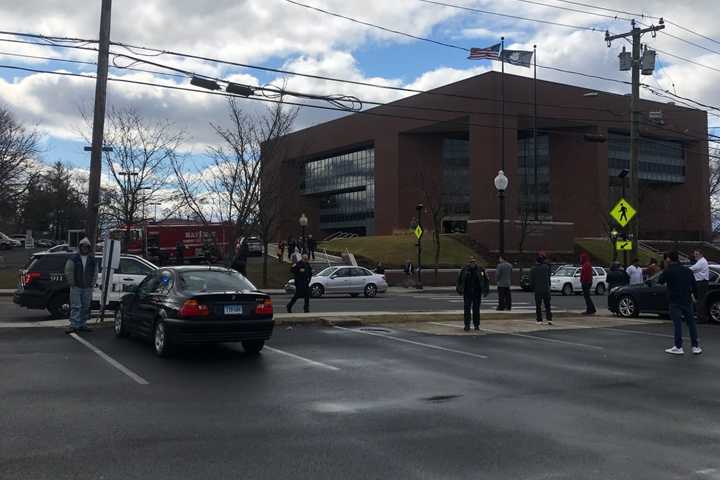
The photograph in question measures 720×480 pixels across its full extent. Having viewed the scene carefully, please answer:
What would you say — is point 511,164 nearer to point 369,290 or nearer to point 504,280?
point 369,290

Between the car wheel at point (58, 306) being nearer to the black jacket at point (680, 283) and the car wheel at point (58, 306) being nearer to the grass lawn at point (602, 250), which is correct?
the black jacket at point (680, 283)

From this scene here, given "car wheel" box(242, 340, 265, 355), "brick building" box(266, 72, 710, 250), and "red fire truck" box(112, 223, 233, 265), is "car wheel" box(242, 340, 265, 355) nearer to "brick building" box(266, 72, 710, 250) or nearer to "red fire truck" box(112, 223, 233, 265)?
"red fire truck" box(112, 223, 233, 265)

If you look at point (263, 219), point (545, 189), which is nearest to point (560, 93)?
point (545, 189)

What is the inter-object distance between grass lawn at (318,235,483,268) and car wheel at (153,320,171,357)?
34.5m

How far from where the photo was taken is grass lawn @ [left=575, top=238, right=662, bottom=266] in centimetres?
5538

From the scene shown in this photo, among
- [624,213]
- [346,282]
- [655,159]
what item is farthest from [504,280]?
[655,159]

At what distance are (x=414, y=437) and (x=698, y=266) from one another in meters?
12.6

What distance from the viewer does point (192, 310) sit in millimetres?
10000

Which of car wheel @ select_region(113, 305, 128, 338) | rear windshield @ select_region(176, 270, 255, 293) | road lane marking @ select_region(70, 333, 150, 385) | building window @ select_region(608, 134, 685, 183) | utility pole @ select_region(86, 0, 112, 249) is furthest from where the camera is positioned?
building window @ select_region(608, 134, 685, 183)

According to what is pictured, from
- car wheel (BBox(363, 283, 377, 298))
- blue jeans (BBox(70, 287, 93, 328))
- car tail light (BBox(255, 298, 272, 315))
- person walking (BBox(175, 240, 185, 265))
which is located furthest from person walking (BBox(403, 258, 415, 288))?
car tail light (BBox(255, 298, 272, 315))

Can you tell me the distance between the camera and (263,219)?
104 ft

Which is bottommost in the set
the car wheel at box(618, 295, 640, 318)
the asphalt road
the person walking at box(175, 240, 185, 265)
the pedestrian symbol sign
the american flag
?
the asphalt road

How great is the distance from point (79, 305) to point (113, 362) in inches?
150

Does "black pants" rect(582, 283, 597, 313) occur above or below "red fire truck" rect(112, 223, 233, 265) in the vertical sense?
below
